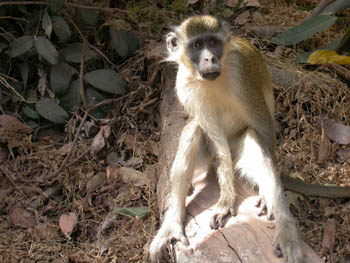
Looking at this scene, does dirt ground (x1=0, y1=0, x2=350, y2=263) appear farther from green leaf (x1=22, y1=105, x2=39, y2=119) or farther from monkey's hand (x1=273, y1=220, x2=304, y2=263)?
monkey's hand (x1=273, y1=220, x2=304, y2=263)

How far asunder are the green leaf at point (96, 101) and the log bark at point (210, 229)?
125 centimetres

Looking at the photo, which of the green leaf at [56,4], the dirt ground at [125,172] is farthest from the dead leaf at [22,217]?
the green leaf at [56,4]

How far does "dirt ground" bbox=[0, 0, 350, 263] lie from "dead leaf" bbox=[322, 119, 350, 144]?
0.25ft

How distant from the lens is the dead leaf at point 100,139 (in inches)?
248

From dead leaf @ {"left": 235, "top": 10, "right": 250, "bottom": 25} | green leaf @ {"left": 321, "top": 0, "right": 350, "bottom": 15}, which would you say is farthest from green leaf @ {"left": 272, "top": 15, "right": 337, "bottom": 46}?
dead leaf @ {"left": 235, "top": 10, "right": 250, "bottom": 25}

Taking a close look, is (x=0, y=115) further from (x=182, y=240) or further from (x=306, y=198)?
(x=306, y=198)

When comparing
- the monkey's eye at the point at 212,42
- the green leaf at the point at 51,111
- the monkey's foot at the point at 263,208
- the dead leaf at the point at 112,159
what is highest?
the monkey's eye at the point at 212,42

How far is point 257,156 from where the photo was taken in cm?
479

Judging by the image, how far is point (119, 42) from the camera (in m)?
6.85

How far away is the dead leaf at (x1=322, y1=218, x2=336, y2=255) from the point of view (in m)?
5.28

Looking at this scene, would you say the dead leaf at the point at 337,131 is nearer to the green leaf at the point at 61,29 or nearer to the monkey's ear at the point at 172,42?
the monkey's ear at the point at 172,42

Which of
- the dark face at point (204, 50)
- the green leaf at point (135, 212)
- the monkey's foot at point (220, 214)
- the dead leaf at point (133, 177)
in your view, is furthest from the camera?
the dead leaf at point (133, 177)

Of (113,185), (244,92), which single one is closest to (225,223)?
(244,92)

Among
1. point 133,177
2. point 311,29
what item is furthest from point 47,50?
point 311,29
